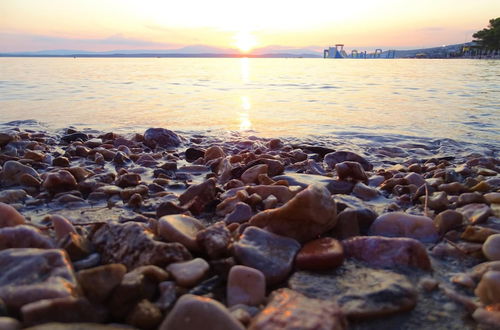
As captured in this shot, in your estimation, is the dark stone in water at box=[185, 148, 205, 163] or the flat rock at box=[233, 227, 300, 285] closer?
the flat rock at box=[233, 227, 300, 285]

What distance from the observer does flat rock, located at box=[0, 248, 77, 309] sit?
1309 millimetres

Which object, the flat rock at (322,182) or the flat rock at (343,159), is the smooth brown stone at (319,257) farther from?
the flat rock at (343,159)

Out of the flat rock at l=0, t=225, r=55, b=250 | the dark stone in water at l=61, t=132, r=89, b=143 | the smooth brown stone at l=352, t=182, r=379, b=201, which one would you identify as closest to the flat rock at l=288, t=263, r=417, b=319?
the flat rock at l=0, t=225, r=55, b=250

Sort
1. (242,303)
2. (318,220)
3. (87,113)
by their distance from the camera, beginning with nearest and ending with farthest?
(242,303), (318,220), (87,113)

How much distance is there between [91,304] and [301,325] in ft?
2.28

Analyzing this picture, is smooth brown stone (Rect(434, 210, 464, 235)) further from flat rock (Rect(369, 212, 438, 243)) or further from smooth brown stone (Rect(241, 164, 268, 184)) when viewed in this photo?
smooth brown stone (Rect(241, 164, 268, 184))

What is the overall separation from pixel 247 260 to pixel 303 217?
16.1 inches

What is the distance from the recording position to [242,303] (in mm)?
1500

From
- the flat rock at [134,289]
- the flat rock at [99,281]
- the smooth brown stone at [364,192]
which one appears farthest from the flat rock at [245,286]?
the smooth brown stone at [364,192]

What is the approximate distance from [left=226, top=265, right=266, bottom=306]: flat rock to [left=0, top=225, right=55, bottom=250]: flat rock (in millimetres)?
795

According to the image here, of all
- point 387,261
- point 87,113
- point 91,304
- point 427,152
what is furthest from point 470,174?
point 87,113

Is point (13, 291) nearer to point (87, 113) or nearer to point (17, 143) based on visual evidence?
point (17, 143)

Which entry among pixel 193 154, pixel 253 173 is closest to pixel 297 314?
pixel 253 173

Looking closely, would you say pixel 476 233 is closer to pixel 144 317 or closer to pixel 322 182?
pixel 322 182
